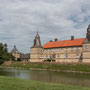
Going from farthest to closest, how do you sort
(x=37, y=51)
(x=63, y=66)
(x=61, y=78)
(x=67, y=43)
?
(x=37, y=51) → (x=67, y=43) → (x=63, y=66) → (x=61, y=78)

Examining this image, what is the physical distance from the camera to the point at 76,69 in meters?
30.3

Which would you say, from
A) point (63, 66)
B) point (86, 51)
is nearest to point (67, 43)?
point (86, 51)

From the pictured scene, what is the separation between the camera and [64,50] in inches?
1759

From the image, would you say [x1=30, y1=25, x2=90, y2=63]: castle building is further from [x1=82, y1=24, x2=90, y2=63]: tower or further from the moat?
the moat

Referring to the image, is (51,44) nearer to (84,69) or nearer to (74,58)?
(74,58)

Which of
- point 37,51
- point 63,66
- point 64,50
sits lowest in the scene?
point 63,66

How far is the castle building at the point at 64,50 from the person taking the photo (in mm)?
37562

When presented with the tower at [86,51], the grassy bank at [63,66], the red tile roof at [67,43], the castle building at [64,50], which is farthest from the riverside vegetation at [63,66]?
the red tile roof at [67,43]

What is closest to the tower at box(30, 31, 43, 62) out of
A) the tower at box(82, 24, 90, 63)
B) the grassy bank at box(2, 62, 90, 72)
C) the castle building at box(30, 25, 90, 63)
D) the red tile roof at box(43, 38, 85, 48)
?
the castle building at box(30, 25, 90, 63)

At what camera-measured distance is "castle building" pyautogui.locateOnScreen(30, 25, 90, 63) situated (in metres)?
37.6

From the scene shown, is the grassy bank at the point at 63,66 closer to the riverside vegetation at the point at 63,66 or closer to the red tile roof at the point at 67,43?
the riverside vegetation at the point at 63,66

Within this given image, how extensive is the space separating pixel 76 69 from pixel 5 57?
30.8m

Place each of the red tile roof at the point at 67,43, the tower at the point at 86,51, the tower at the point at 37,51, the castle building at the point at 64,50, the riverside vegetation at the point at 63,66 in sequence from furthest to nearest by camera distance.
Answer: the tower at the point at 37,51
the red tile roof at the point at 67,43
the castle building at the point at 64,50
the tower at the point at 86,51
the riverside vegetation at the point at 63,66

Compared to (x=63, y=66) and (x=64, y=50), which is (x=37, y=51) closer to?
(x=64, y=50)
